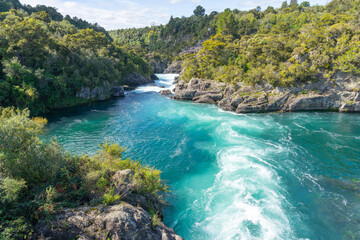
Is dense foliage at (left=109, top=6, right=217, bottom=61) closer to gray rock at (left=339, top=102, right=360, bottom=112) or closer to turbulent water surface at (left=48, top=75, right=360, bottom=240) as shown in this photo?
turbulent water surface at (left=48, top=75, right=360, bottom=240)

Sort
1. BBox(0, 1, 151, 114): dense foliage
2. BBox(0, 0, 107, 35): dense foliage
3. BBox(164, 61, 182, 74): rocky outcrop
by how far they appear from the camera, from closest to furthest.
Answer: BBox(0, 1, 151, 114): dense foliage < BBox(0, 0, 107, 35): dense foliage < BBox(164, 61, 182, 74): rocky outcrop

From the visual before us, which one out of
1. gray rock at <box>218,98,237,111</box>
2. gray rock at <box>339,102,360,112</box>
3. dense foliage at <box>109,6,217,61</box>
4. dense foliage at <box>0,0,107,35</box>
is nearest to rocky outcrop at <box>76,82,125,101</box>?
gray rock at <box>218,98,237,111</box>

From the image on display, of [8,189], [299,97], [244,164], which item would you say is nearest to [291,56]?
[299,97]

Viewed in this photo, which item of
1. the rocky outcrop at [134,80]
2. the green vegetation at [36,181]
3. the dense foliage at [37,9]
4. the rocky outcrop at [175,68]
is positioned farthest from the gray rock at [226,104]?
Answer: the dense foliage at [37,9]

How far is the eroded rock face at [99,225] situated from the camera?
10.1 meters

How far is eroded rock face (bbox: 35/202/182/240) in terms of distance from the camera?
10.1m

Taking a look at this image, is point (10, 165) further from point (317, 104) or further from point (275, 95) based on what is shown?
point (317, 104)

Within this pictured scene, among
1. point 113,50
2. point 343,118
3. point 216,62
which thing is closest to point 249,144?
point 343,118

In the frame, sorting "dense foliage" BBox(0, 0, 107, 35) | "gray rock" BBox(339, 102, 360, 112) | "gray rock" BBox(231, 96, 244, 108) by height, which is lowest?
"gray rock" BBox(231, 96, 244, 108)

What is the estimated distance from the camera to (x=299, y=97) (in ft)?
141

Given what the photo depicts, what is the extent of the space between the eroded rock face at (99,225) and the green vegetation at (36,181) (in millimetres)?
580

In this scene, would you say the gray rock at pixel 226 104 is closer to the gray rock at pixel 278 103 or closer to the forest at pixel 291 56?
the forest at pixel 291 56

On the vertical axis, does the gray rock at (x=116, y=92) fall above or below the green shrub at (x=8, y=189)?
below

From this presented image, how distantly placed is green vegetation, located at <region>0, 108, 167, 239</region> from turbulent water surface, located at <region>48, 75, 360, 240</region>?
24.1 ft
